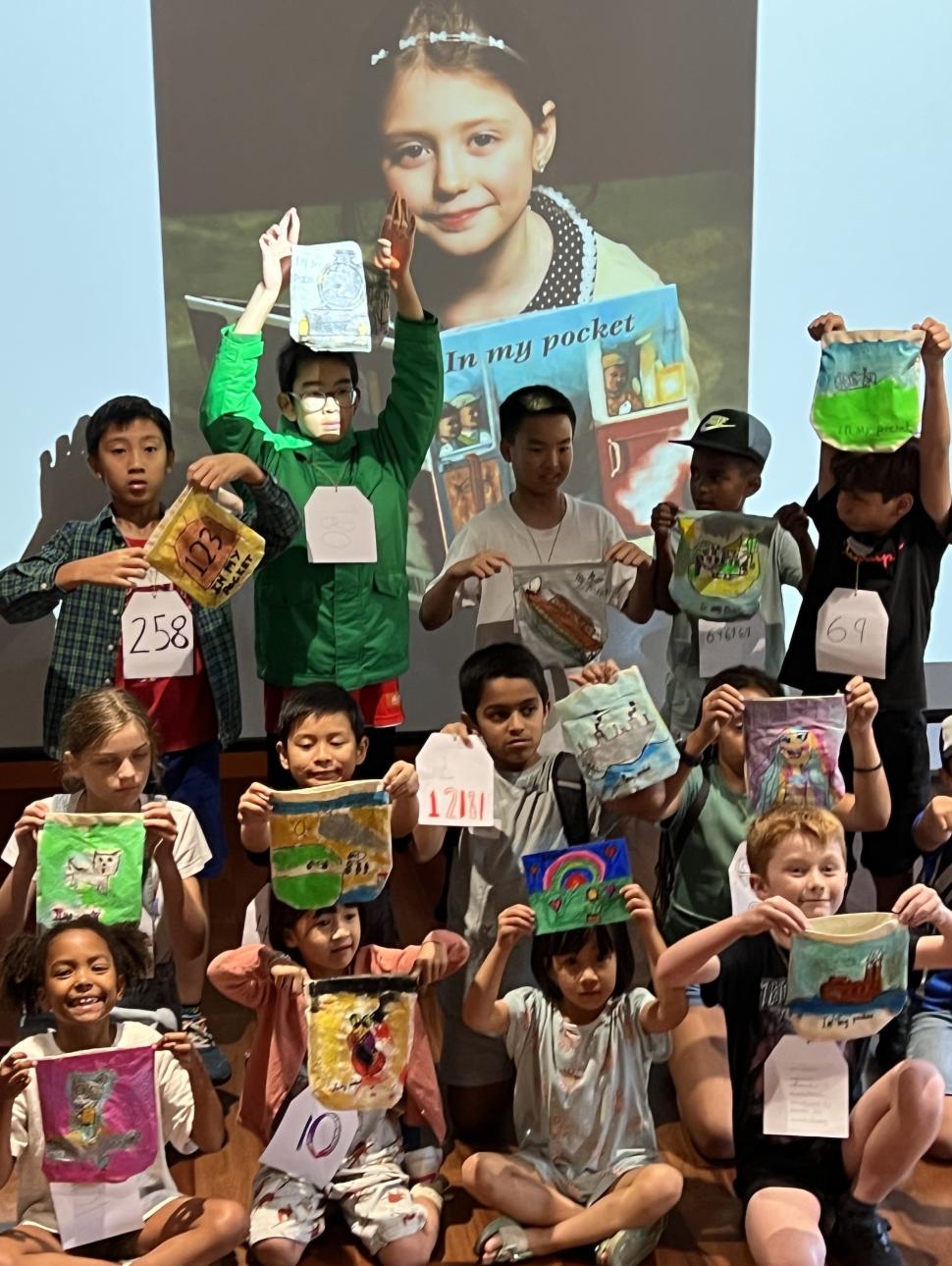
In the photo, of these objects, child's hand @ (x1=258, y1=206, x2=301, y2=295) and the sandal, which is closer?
the sandal

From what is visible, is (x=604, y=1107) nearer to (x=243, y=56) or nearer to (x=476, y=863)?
(x=476, y=863)

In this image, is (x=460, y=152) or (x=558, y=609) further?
(x=460, y=152)

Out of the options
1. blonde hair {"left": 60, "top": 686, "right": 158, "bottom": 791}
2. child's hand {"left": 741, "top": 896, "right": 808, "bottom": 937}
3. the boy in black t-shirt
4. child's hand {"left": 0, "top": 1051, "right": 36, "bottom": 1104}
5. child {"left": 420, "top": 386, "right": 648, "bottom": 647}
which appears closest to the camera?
child's hand {"left": 0, "top": 1051, "right": 36, "bottom": 1104}

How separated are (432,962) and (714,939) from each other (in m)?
0.52

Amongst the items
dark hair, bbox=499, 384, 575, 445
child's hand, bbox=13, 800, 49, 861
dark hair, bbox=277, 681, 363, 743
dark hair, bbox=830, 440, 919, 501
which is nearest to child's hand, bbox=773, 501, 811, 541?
dark hair, bbox=830, 440, 919, 501

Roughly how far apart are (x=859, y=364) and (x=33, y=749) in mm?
2704

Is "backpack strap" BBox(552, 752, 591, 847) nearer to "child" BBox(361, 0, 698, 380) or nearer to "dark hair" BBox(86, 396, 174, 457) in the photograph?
"dark hair" BBox(86, 396, 174, 457)

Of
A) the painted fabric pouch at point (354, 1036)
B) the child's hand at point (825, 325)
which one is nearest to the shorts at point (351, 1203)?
the painted fabric pouch at point (354, 1036)

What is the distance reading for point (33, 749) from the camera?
473 centimetres

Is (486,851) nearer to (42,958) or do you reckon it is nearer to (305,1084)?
(305,1084)

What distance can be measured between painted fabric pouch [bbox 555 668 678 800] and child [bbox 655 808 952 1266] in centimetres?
33

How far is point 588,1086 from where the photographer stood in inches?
111

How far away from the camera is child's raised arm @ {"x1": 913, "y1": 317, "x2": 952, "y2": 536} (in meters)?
3.44

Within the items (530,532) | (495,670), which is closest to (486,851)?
(495,670)
